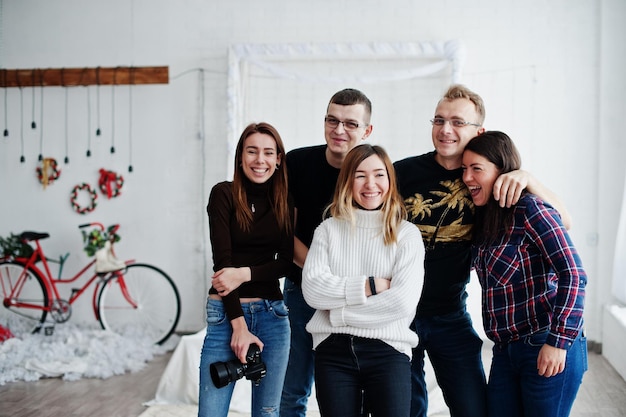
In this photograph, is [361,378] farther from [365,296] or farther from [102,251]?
[102,251]

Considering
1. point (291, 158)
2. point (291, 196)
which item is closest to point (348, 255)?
point (291, 196)

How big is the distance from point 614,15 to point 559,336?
11.7 ft

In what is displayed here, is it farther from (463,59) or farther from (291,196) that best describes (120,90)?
(291,196)

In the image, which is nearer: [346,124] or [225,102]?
[346,124]

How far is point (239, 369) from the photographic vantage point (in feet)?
6.02

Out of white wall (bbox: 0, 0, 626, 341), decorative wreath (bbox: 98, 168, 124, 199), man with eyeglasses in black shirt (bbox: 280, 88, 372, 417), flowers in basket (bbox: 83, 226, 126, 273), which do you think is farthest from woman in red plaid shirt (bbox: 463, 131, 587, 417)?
decorative wreath (bbox: 98, 168, 124, 199)

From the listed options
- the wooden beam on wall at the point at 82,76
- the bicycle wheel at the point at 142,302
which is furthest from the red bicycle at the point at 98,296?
the wooden beam on wall at the point at 82,76

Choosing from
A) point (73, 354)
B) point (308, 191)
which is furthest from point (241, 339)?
point (73, 354)

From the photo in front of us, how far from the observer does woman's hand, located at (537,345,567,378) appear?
1635 millimetres

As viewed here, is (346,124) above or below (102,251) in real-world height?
above

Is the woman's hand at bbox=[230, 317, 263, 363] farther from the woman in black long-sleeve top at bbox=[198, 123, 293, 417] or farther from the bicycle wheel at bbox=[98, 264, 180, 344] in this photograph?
the bicycle wheel at bbox=[98, 264, 180, 344]

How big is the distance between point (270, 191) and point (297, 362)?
2.08 ft

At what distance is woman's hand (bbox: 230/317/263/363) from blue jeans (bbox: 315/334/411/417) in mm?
245

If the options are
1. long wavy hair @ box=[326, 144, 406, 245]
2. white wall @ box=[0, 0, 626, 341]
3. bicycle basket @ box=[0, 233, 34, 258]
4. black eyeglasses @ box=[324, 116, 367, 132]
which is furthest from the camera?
bicycle basket @ box=[0, 233, 34, 258]
